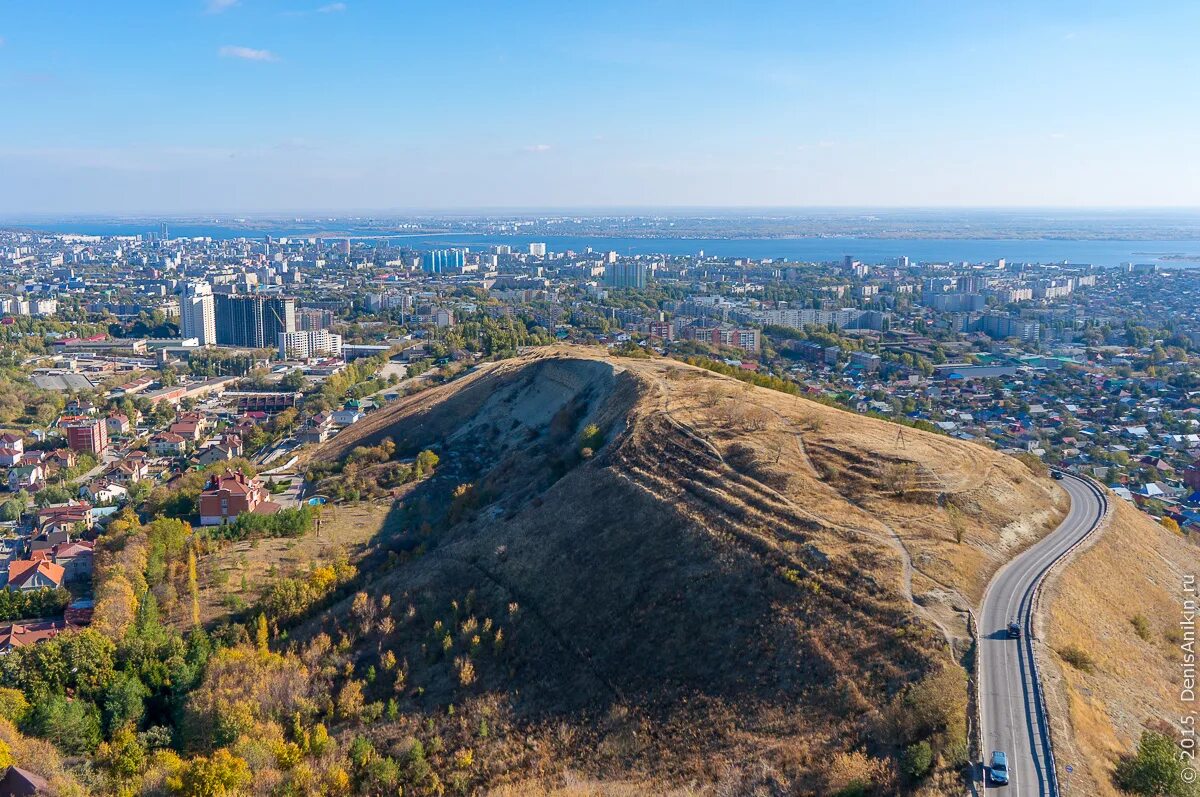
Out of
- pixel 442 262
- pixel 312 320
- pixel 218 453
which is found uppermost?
pixel 442 262

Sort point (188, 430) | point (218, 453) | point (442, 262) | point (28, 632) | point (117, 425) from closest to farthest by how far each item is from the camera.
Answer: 1. point (28, 632)
2. point (218, 453)
3. point (188, 430)
4. point (117, 425)
5. point (442, 262)

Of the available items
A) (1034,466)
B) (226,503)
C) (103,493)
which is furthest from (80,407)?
(1034,466)

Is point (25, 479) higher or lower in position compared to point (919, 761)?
lower

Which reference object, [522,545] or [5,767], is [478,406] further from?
[5,767]

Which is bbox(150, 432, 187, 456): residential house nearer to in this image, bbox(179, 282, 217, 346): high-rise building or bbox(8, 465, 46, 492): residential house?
bbox(8, 465, 46, 492): residential house

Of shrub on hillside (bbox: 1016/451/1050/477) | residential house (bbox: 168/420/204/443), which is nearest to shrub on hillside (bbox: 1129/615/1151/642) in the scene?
shrub on hillside (bbox: 1016/451/1050/477)

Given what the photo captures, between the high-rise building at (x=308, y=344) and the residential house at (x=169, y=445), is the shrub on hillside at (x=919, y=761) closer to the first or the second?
the residential house at (x=169, y=445)

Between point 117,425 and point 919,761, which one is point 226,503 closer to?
point 117,425
